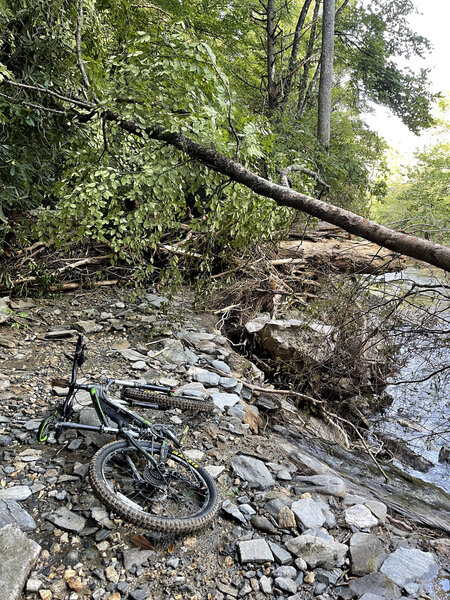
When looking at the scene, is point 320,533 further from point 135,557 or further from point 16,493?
point 16,493

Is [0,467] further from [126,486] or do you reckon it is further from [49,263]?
[49,263]

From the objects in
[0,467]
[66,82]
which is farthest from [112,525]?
[66,82]

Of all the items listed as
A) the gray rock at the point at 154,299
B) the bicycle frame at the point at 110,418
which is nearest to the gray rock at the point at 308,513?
the bicycle frame at the point at 110,418

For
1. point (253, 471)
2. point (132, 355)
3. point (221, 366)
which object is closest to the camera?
point (253, 471)

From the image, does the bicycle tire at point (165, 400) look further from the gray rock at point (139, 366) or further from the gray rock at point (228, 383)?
the gray rock at point (139, 366)

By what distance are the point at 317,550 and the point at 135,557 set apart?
1197mm

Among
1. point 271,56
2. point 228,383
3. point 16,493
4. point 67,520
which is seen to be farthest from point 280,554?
point 271,56

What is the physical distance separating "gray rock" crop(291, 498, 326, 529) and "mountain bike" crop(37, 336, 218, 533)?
69 centimetres

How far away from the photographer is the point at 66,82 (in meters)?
4.25

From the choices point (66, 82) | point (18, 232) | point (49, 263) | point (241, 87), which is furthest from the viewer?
point (241, 87)

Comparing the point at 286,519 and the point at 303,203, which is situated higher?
the point at 303,203

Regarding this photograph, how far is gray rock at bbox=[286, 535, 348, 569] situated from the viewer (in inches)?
99.0

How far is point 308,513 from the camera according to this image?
115 inches

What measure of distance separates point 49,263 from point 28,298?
85cm
